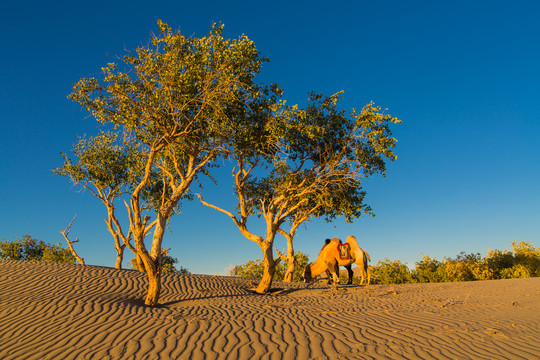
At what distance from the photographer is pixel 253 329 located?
270 inches

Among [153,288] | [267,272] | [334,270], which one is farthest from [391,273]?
[153,288]

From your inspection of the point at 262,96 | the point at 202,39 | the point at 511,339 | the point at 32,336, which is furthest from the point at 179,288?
the point at 511,339

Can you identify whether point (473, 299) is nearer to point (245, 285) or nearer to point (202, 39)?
point (245, 285)

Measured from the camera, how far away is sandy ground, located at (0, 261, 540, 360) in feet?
18.3

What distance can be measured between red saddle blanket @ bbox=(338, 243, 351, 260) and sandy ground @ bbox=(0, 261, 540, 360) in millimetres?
8413

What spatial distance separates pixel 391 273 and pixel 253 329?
23.5m

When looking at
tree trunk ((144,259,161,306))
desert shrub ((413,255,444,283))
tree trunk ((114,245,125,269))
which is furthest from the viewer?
desert shrub ((413,255,444,283))

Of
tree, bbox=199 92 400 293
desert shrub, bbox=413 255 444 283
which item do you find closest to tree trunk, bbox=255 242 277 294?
tree, bbox=199 92 400 293

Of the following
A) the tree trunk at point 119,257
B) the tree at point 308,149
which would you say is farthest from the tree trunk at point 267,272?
the tree trunk at point 119,257

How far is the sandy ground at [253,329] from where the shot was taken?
557 centimetres

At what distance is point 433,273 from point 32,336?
2655cm

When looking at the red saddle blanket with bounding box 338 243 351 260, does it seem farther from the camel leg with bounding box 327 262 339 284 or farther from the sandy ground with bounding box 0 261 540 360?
the sandy ground with bounding box 0 261 540 360

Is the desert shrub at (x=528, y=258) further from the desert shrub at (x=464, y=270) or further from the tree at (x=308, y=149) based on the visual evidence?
the tree at (x=308, y=149)

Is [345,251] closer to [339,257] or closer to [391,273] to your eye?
[339,257]
